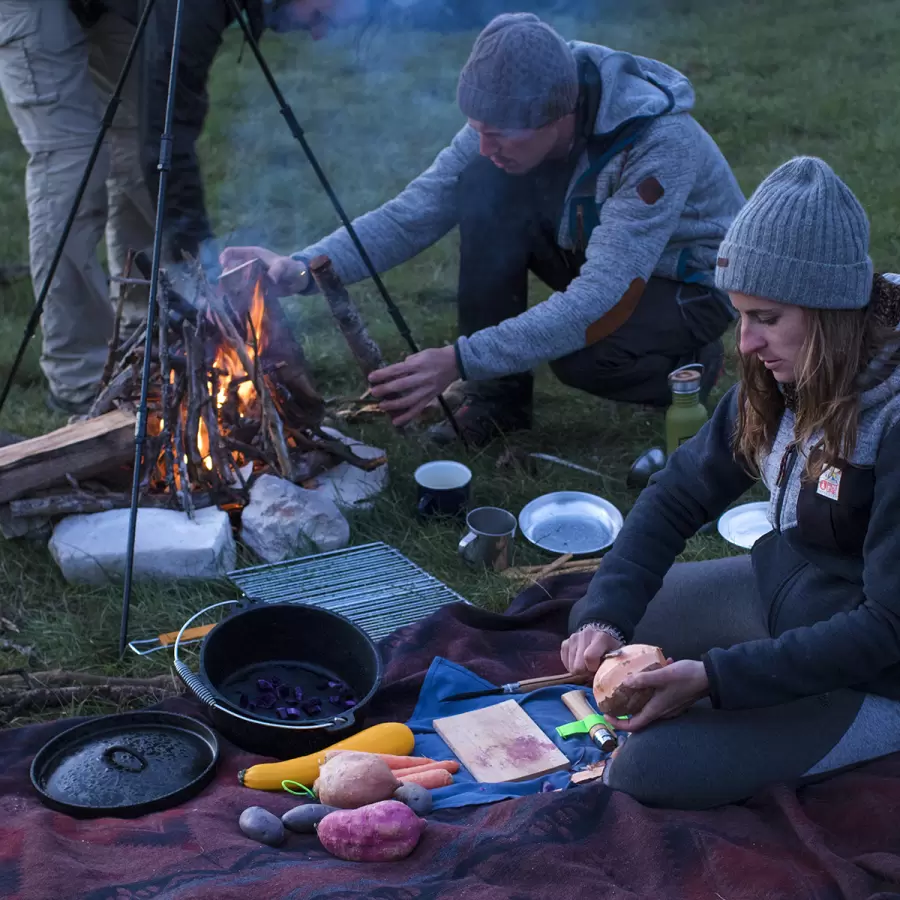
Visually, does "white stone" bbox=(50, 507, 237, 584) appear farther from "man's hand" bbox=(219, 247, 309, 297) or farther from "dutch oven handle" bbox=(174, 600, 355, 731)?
"man's hand" bbox=(219, 247, 309, 297)

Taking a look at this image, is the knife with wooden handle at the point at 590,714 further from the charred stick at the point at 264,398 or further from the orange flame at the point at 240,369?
the orange flame at the point at 240,369

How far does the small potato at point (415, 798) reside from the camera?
2.69m

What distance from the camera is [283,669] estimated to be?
11.0ft

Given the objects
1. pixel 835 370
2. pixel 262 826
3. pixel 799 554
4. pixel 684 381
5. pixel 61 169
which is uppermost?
pixel 835 370

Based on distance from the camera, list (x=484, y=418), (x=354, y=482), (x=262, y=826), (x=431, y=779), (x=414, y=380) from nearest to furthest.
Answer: (x=262, y=826) < (x=431, y=779) < (x=414, y=380) < (x=354, y=482) < (x=484, y=418)

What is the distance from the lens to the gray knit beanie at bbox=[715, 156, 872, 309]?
2.44 m

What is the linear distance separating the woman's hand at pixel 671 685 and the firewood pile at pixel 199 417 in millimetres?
1968

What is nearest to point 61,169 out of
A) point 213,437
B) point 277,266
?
point 277,266

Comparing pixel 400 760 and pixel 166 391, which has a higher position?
pixel 166 391

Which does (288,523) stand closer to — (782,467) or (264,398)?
(264,398)

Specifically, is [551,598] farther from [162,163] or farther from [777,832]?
[162,163]

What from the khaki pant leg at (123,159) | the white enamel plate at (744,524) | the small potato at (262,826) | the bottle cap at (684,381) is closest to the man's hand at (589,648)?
the small potato at (262,826)

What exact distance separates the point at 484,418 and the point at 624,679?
2.38 metres

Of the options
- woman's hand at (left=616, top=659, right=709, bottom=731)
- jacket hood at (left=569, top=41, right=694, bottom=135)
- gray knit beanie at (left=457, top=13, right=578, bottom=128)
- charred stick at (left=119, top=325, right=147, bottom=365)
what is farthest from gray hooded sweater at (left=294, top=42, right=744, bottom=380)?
woman's hand at (left=616, top=659, right=709, bottom=731)
